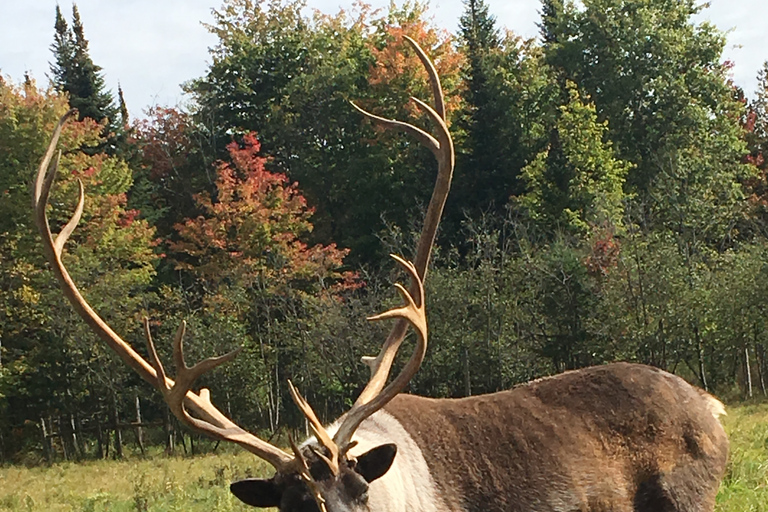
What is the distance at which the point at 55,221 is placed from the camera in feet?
101

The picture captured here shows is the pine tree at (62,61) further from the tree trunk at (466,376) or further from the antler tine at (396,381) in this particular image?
the antler tine at (396,381)

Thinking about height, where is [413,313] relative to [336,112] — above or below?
below

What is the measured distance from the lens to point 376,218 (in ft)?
119

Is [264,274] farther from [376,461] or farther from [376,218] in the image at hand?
[376,461]

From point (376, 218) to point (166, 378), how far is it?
103 feet

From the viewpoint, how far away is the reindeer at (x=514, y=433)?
474cm

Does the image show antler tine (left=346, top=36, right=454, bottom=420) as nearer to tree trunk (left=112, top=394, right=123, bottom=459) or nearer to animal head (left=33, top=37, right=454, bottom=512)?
animal head (left=33, top=37, right=454, bottom=512)

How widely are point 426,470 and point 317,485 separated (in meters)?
0.92

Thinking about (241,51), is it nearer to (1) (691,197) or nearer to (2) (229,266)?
(2) (229,266)

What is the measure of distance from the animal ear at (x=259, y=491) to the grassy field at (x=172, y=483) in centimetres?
404

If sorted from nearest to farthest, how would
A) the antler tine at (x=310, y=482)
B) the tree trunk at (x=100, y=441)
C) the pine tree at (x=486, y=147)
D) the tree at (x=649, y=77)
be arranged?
the antler tine at (x=310, y=482), the tree trunk at (x=100, y=441), the pine tree at (x=486, y=147), the tree at (x=649, y=77)

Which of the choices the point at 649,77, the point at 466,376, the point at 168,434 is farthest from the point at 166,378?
the point at 649,77

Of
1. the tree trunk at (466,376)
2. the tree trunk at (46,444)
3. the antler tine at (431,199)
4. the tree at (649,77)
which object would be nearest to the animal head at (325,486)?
the antler tine at (431,199)

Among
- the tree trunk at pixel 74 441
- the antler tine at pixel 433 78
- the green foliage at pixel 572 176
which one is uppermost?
the green foliage at pixel 572 176
